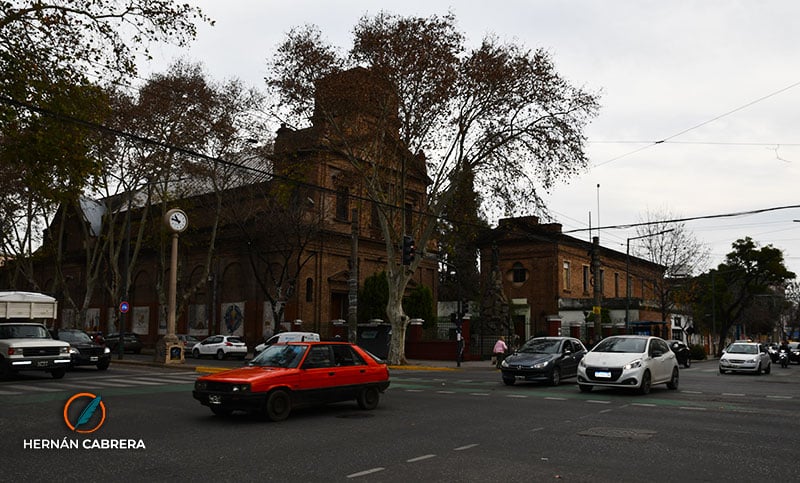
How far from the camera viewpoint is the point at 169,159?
34562 millimetres

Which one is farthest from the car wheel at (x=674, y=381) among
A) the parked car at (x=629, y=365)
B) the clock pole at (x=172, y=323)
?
the clock pole at (x=172, y=323)

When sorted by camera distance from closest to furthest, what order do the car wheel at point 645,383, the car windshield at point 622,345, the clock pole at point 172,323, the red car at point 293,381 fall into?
the red car at point 293,381, the car wheel at point 645,383, the car windshield at point 622,345, the clock pole at point 172,323

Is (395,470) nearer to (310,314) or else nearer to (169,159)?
(169,159)

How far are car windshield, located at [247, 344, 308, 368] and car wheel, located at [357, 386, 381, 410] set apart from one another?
5.57ft

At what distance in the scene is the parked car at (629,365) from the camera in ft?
56.6

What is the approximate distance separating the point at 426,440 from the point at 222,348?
31.0 meters

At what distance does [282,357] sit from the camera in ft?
41.7

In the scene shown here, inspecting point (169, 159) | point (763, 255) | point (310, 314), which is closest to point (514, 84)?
point (169, 159)

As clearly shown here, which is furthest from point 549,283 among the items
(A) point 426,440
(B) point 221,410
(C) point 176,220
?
(A) point 426,440

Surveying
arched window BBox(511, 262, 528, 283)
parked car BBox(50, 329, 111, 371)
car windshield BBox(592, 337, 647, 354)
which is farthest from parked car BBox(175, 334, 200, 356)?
car windshield BBox(592, 337, 647, 354)

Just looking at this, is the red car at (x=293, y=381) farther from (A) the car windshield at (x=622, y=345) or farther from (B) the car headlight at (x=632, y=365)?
(A) the car windshield at (x=622, y=345)

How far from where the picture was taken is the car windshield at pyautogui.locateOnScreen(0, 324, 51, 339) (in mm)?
20822

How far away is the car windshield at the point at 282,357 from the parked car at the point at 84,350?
14.7 m

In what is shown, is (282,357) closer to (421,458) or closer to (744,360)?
(421,458)
